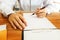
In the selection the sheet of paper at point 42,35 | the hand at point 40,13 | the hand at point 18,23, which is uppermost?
the hand at point 40,13

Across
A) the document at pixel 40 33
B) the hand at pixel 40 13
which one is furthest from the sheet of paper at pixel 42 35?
the hand at pixel 40 13

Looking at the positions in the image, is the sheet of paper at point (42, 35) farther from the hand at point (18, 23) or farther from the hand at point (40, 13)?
the hand at point (40, 13)

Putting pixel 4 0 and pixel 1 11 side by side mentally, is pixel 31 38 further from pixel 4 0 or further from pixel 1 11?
pixel 4 0

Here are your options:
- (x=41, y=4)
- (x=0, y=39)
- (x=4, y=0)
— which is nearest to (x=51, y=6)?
(x=41, y=4)

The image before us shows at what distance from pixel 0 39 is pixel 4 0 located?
771 millimetres

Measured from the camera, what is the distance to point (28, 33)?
0.73 metres

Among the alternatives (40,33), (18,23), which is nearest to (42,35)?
(40,33)

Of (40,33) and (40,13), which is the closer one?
(40,33)

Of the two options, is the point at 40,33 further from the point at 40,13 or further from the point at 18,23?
the point at 40,13

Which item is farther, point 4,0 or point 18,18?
point 4,0

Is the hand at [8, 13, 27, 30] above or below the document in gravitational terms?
above

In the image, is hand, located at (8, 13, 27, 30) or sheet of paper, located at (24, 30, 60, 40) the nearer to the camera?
sheet of paper, located at (24, 30, 60, 40)

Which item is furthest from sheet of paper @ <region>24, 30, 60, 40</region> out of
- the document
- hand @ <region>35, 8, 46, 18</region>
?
hand @ <region>35, 8, 46, 18</region>

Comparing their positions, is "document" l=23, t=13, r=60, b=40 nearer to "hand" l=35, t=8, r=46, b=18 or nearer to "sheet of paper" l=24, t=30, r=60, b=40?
"sheet of paper" l=24, t=30, r=60, b=40
